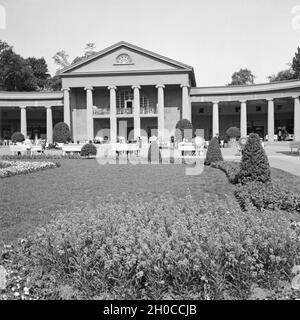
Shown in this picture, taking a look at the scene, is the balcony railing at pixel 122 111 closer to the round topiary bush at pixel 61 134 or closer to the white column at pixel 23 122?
the round topiary bush at pixel 61 134

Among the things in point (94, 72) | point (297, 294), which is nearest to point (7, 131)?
point (94, 72)

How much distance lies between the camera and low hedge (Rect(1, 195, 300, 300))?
15.5ft

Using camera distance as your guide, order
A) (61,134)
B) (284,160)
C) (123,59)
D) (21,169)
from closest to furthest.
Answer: (21,169) → (284,160) → (61,134) → (123,59)

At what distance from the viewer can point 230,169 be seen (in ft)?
48.3

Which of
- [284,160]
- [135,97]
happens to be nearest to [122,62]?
[135,97]

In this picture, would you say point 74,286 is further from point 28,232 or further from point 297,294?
point 297,294

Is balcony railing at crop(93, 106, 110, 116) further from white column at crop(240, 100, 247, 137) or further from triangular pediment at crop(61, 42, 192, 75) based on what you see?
white column at crop(240, 100, 247, 137)

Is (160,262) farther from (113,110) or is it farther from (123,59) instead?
(123,59)

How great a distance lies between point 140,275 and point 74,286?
1.01m

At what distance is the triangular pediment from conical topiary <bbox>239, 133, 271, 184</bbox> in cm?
3592

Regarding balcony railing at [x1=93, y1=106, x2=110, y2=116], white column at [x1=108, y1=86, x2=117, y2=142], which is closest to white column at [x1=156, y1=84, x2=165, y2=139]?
white column at [x1=108, y1=86, x2=117, y2=142]

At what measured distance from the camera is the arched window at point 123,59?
46.7 metres

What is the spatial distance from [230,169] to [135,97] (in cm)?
3268
